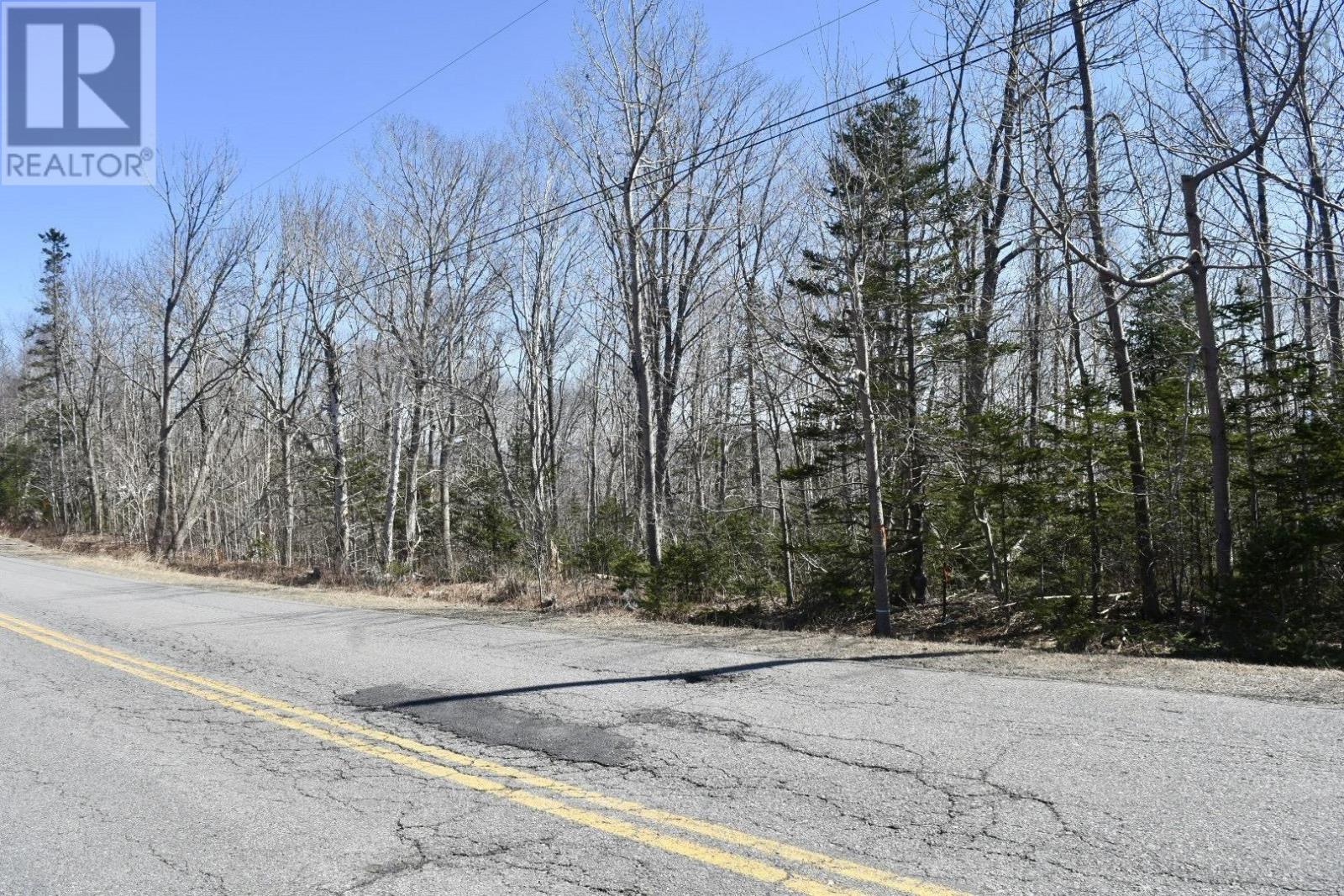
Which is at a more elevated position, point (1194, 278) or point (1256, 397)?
point (1194, 278)

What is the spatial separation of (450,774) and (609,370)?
1164 inches

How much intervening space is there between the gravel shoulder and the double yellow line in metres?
3.67

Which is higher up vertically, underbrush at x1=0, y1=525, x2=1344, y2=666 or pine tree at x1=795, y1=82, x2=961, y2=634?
pine tree at x1=795, y1=82, x2=961, y2=634

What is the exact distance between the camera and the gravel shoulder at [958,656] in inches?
241

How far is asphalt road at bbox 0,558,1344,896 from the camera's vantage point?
A: 137 inches

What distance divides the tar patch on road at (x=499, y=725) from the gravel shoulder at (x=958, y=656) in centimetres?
283

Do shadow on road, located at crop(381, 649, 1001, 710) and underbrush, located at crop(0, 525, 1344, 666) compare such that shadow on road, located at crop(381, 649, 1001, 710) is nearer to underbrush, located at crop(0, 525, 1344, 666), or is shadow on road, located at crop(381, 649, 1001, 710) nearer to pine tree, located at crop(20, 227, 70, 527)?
underbrush, located at crop(0, 525, 1344, 666)

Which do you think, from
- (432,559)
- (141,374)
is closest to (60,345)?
(141,374)

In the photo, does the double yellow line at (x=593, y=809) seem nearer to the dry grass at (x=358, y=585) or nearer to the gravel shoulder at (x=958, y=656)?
the gravel shoulder at (x=958, y=656)

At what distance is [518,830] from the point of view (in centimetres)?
400

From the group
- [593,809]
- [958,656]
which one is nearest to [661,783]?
[593,809]

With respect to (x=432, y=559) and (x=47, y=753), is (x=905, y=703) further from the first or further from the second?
(x=432, y=559)

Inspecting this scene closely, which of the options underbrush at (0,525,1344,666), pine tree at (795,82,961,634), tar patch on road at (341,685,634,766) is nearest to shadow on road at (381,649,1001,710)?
tar patch on road at (341,685,634,766)

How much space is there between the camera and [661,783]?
452cm
